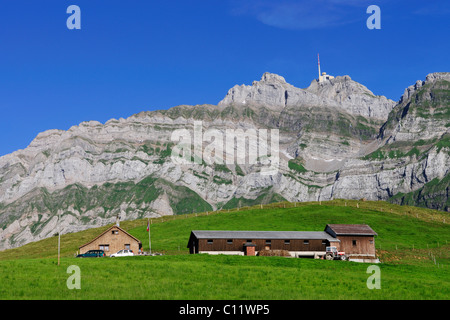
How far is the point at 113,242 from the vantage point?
95.1m

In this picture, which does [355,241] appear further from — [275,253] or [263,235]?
[275,253]

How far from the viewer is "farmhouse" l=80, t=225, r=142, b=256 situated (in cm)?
9462

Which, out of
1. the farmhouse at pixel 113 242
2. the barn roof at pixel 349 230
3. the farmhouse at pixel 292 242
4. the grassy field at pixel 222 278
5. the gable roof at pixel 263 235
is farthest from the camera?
the farmhouse at pixel 113 242

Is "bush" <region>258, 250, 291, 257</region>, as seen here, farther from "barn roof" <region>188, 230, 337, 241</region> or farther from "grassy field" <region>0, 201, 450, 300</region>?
"grassy field" <region>0, 201, 450, 300</region>

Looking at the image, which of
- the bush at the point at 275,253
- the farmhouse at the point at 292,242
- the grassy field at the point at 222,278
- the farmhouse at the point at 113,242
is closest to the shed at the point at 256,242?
the farmhouse at the point at 292,242

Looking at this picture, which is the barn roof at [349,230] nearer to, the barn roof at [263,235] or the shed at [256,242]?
the barn roof at [263,235]

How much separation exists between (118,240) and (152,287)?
58.6 meters

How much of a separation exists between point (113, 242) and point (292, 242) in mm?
33494

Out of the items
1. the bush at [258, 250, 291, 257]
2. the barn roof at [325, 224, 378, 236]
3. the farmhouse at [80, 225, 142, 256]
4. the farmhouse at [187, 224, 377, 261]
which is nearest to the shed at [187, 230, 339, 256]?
the farmhouse at [187, 224, 377, 261]

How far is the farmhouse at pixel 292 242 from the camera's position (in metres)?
84.5

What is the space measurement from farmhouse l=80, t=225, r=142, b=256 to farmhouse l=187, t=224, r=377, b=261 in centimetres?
1276

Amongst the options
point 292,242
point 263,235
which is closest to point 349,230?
point 292,242

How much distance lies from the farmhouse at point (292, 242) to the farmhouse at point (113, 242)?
41.9 ft
